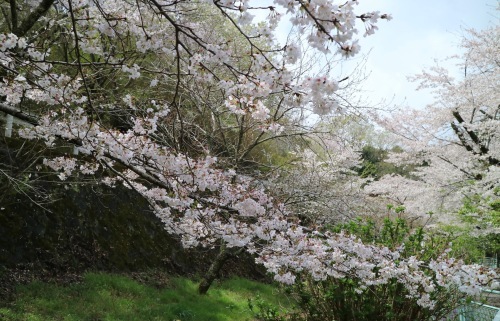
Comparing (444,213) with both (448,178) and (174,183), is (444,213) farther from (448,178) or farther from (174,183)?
(174,183)

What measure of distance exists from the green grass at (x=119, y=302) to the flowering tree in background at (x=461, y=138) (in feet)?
20.8

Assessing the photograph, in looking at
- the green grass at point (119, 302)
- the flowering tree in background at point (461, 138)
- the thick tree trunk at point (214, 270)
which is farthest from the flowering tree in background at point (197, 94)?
the flowering tree in background at point (461, 138)

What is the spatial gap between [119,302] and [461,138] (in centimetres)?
1108

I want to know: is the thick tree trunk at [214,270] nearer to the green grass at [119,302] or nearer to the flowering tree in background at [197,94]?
the green grass at [119,302]

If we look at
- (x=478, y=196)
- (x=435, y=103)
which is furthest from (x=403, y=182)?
(x=478, y=196)

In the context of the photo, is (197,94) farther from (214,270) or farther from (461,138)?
(461,138)

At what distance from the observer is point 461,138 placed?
12688mm

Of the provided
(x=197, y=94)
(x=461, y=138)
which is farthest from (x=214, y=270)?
(x=461, y=138)

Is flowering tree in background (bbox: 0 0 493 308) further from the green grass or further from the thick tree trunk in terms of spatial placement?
the thick tree trunk

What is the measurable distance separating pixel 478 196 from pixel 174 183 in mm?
9238

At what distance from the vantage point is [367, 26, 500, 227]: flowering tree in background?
438 inches

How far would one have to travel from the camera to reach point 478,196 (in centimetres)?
1037

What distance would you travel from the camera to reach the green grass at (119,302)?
18.4 feet

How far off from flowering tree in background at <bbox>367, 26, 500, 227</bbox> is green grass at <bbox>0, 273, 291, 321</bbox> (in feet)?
20.8
